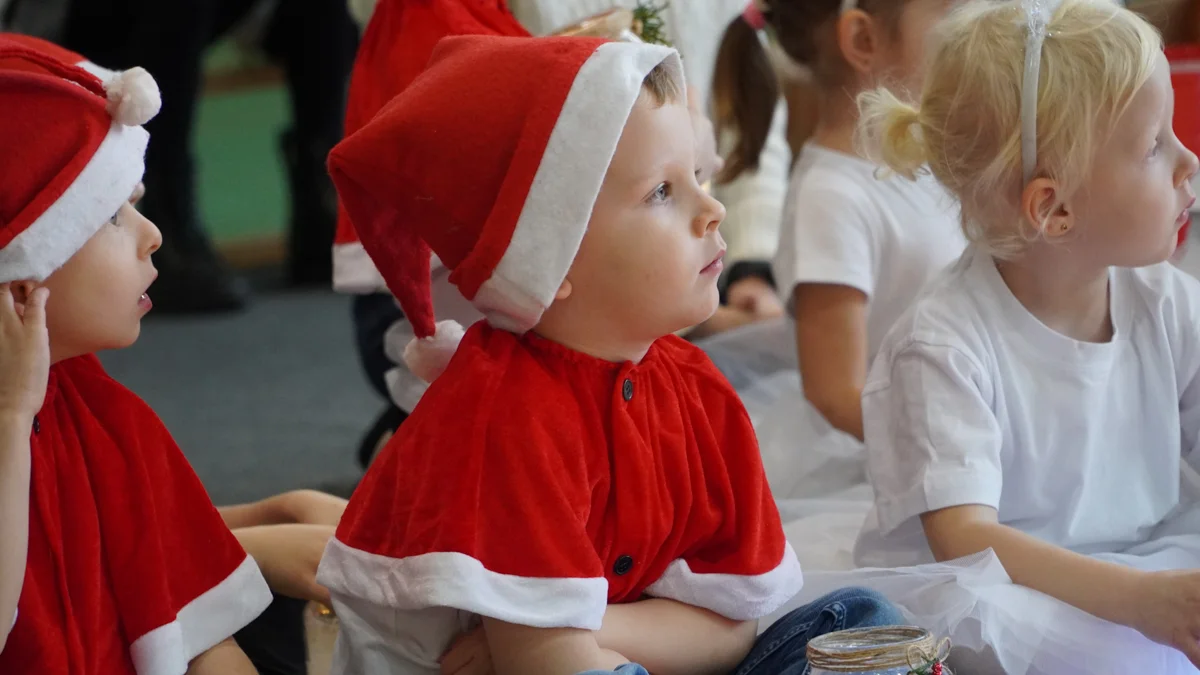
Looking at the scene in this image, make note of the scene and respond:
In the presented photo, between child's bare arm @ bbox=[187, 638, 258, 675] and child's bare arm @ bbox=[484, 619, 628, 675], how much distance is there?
19 cm

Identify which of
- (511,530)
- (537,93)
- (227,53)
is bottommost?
(227,53)

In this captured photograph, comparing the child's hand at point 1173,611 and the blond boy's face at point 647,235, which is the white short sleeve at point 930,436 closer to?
the child's hand at point 1173,611

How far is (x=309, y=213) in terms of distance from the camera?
3361 mm

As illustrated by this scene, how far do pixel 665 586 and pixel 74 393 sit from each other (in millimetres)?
403

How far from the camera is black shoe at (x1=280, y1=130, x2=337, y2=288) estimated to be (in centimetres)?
329

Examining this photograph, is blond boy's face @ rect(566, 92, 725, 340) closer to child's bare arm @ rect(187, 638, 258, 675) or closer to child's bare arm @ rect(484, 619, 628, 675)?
child's bare arm @ rect(484, 619, 628, 675)

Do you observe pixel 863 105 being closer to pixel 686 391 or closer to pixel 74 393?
pixel 686 391

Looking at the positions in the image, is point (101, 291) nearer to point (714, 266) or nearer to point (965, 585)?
point (714, 266)

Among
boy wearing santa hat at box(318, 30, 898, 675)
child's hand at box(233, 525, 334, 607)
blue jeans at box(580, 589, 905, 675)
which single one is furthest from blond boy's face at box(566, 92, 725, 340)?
child's hand at box(233, 525, 334, 607)

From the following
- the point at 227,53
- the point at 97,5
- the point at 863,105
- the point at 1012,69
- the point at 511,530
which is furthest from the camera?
the point at 227,53

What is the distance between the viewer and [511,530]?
84cm

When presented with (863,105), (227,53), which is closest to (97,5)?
(227,53)

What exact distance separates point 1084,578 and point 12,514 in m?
0.71

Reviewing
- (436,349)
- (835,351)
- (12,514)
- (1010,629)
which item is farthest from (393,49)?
(1010,629)
